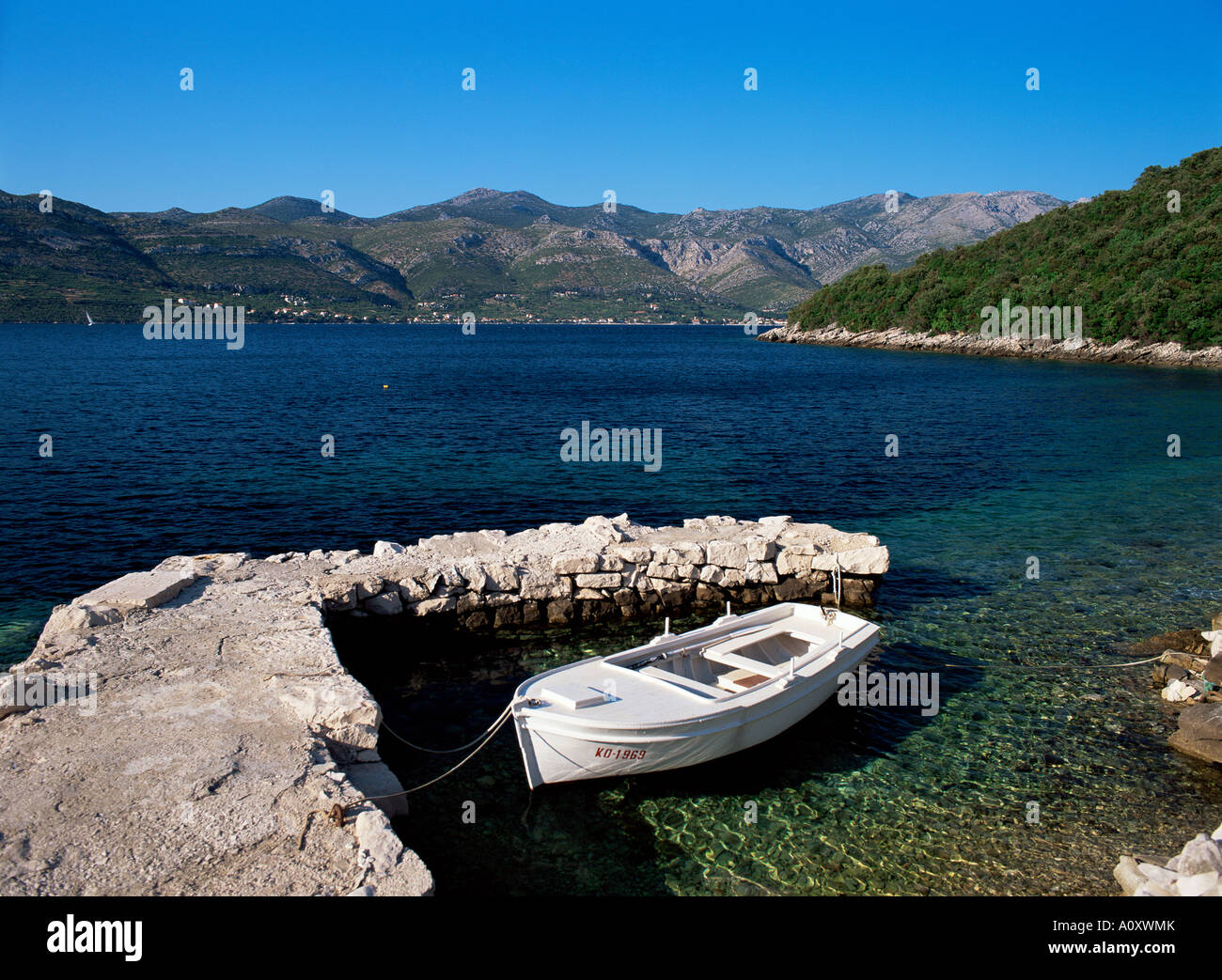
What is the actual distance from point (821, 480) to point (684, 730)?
68.2 ft

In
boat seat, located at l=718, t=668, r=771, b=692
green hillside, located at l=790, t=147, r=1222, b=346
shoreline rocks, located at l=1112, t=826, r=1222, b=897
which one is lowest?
shoreline rocks, located at l=1112, t=826, r=1222, b=897

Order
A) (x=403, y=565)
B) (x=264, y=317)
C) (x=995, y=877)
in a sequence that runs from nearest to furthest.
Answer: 1. (x=995, y=877)
2. (x=403, y=565)
3. (x=264, y=317)

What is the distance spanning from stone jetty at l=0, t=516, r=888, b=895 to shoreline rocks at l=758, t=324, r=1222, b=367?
73731 millimetres

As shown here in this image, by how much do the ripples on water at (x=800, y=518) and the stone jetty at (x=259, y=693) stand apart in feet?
3.68

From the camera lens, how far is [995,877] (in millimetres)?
8641

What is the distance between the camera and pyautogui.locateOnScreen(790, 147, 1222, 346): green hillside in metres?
71.9

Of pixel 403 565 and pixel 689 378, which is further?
pixel 689 378

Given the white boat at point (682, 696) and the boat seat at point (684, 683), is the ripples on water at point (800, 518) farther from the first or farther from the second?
the boat seat at point (684, 683)

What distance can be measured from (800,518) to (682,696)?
14042 mm

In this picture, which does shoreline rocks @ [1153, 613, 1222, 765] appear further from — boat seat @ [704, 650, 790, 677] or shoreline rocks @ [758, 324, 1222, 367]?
shoreline rocks @ [758, 324, 1222, 367]

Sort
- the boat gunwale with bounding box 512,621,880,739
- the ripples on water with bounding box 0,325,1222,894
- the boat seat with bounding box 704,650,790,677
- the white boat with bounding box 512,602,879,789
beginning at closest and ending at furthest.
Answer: the ripples on water with bounding box 0,325,1222,894 < the boat gunwale with bounding box 512,621,880,739 < the white boat with bounding box 512,602,879,789 < the boat seat with bounding box 704,650,790,677

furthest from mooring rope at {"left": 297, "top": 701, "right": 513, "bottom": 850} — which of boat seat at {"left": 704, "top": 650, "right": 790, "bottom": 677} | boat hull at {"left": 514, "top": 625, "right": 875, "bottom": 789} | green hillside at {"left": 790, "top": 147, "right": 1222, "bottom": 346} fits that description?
green hillside at {"left": 790, "top": 147, "right": 1222, "bottom": 346}

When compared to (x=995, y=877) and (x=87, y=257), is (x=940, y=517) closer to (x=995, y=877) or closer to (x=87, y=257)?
(x=995, y=877)
